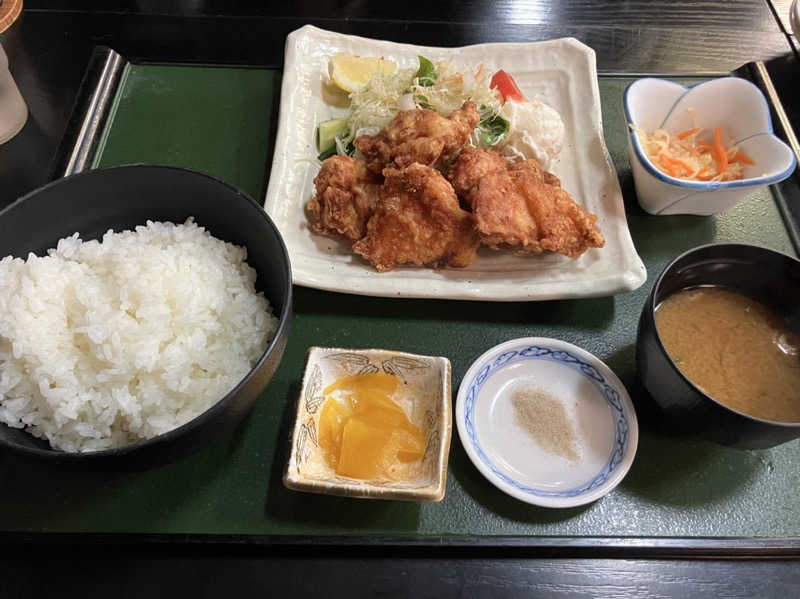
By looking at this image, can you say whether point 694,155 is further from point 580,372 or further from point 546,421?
point 546,421

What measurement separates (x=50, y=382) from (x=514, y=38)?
2.98 metres

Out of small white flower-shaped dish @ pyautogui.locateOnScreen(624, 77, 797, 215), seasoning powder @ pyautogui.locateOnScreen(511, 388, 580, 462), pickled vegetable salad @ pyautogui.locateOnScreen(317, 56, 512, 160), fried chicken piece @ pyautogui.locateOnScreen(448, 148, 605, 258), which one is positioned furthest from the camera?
pickled vegetable salad @ pyautogui.locateOnScreen(317, 56, 512, 160)

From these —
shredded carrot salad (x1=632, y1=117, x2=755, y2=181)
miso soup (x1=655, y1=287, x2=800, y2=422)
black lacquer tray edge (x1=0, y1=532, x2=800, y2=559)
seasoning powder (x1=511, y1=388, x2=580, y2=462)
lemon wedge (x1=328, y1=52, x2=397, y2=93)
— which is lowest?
black lacquer tray edge (x1=0, y1=532, x2=800, y2=559)

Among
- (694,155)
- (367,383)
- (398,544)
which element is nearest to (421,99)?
(694,155)

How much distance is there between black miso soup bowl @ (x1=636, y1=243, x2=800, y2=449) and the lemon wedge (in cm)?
177

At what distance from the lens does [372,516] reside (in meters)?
1.78

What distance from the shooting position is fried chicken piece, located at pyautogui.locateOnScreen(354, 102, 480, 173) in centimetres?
236

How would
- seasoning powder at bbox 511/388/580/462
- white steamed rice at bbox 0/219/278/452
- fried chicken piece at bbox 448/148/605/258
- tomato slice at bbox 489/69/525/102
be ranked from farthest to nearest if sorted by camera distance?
tomato slice at bbox 489/69/525/102, fried chicken piece at bbox 448/148/605/258, seasoning powder at bbox 511/388/580/462, white steamed rice at bbox 0/219/278/452

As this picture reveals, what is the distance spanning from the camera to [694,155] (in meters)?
2.54

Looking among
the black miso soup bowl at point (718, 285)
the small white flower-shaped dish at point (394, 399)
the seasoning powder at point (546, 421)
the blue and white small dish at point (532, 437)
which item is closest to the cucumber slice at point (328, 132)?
the small white flower-shaped dish at point (394, 399)

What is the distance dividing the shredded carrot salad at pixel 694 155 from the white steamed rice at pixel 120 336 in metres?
1.84

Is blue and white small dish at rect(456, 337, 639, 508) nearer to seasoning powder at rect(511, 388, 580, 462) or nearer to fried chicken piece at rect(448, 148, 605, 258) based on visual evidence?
seasoning powder at rect(511, 388, 580, 462)

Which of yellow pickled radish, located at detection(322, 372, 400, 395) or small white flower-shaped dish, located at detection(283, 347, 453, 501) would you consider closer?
small white flower-shaped dish, located at detection(283, 347, 453, 501)

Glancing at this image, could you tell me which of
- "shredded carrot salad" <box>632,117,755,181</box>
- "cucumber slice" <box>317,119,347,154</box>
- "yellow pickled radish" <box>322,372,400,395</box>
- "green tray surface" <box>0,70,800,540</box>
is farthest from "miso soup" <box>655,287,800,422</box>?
"cucumber slice" <box>317,119,347,154</box>
